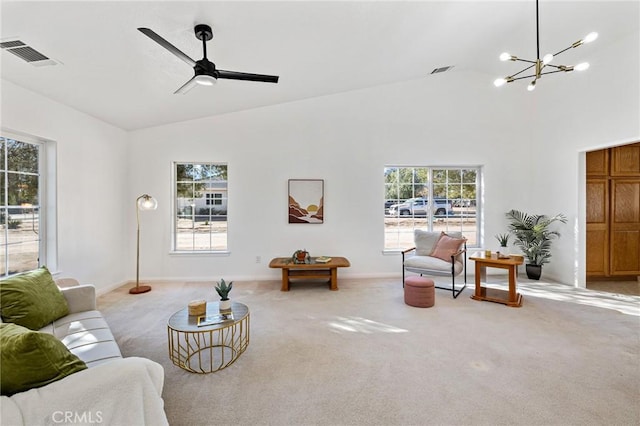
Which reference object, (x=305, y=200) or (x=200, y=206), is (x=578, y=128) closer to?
(x=305, y=200)

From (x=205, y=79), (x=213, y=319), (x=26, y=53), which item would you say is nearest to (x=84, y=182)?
(x=26, y=53)

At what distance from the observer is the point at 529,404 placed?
1.88m

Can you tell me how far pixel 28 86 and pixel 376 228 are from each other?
4947 mm

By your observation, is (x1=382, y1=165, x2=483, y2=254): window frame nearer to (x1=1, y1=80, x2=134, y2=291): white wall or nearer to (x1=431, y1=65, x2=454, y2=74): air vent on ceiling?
(x1=431, y1=65, x2=454, y2=74): air vent on ceiling

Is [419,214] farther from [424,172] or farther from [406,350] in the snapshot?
[406,350]

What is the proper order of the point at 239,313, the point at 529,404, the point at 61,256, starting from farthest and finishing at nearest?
the point at 61,256 < the point at 239,313 < the point at 529,404

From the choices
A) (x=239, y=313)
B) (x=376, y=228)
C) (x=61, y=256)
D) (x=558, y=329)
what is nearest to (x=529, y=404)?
(x=558, y=329)

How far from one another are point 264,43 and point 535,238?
5.20 meters

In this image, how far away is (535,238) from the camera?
484cm

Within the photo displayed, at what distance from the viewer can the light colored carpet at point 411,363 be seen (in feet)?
5.94

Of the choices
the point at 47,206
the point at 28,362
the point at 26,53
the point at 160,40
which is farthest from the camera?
the point at 47,206

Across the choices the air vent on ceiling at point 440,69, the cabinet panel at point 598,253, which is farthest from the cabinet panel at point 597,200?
the air vent on ceiling at point 440,69

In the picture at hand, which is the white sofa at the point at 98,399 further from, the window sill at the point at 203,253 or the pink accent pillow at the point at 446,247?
the pink accent pillow at the point at 446,247

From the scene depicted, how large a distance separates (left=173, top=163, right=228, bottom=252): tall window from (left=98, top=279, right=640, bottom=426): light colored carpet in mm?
1327
